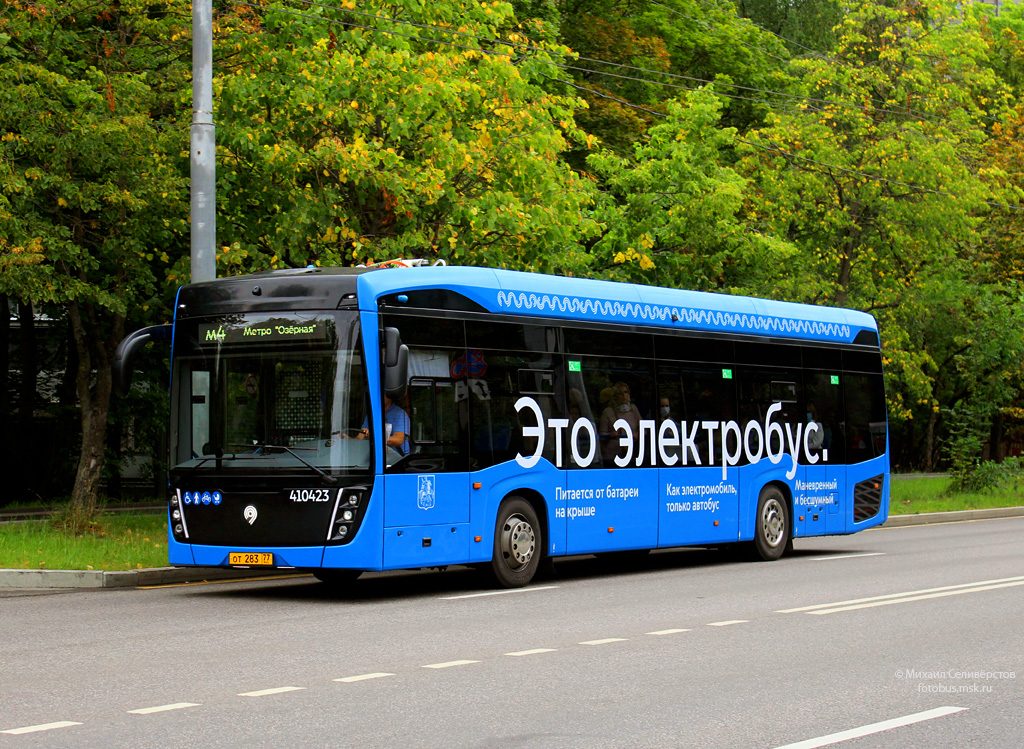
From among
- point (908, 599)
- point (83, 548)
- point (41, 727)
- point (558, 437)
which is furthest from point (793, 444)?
point (41, 727)

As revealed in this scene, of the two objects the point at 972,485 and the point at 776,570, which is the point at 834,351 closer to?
the point at 776,570

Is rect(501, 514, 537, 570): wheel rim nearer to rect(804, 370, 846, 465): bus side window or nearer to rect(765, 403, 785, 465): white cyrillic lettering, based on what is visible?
rect(765, 403, 785, 465): white cyrillic lettering

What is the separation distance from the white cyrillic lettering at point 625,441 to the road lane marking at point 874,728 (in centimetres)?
805

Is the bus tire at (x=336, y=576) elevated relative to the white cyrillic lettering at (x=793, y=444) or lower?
lower

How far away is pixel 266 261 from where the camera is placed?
19766mm

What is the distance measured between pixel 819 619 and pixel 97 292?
36.9 ft

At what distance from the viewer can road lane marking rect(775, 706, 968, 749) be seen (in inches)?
257

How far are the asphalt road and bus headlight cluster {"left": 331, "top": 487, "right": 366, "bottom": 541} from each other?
0.68 meters

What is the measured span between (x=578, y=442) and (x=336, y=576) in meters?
2.96

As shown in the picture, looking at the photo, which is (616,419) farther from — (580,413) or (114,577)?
(114,577)

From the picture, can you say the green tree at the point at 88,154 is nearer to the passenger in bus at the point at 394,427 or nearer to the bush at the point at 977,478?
the passenger in bus at the point at 394,427

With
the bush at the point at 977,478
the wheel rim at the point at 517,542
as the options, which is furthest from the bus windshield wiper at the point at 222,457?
the bush at the point at 977,478

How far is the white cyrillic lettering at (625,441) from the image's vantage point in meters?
15.5

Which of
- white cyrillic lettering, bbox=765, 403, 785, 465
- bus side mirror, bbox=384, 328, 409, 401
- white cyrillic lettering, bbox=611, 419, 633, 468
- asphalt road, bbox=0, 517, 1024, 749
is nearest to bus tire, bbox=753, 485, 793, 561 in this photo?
white cyrillic lettering, bbox=765, 403, 785, 465
